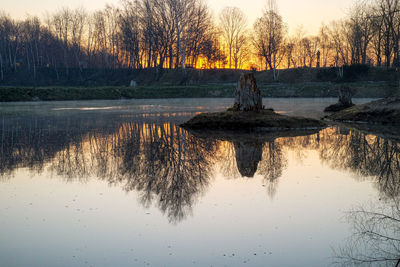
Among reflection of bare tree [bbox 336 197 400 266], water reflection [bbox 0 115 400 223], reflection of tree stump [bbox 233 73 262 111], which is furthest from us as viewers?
reflection of tree stump [bbox 233 73 262 111]

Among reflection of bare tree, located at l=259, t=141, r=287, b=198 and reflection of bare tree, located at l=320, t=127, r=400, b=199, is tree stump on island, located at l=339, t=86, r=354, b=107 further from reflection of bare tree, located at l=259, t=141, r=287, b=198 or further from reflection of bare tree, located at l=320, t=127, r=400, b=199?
reflection of bare tree, located at l=259, t=141, r=287, b=198

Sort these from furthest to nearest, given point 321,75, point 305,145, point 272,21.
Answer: point 272,21, point 321,75, point 305,145

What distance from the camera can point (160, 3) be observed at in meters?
65.8

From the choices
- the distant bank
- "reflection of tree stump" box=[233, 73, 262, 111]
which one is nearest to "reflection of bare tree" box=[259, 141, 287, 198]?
"reflection of tree stump" box=[233, 73, 262, 111]

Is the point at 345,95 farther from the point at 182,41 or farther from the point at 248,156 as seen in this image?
the point at 182,41

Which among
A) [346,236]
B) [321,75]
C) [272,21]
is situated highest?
[272,21]

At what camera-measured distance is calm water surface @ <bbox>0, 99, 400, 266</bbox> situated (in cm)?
446

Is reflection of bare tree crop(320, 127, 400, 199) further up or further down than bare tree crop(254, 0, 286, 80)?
further down

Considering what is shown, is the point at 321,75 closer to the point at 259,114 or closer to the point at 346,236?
the point at 259,114

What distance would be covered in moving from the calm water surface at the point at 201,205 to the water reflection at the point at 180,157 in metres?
0.04

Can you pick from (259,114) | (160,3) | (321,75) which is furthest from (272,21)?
(259,114)

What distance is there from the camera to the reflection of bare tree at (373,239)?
4227mm

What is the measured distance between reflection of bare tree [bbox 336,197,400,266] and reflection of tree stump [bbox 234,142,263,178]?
9.11ft

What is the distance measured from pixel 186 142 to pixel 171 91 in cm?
4151
